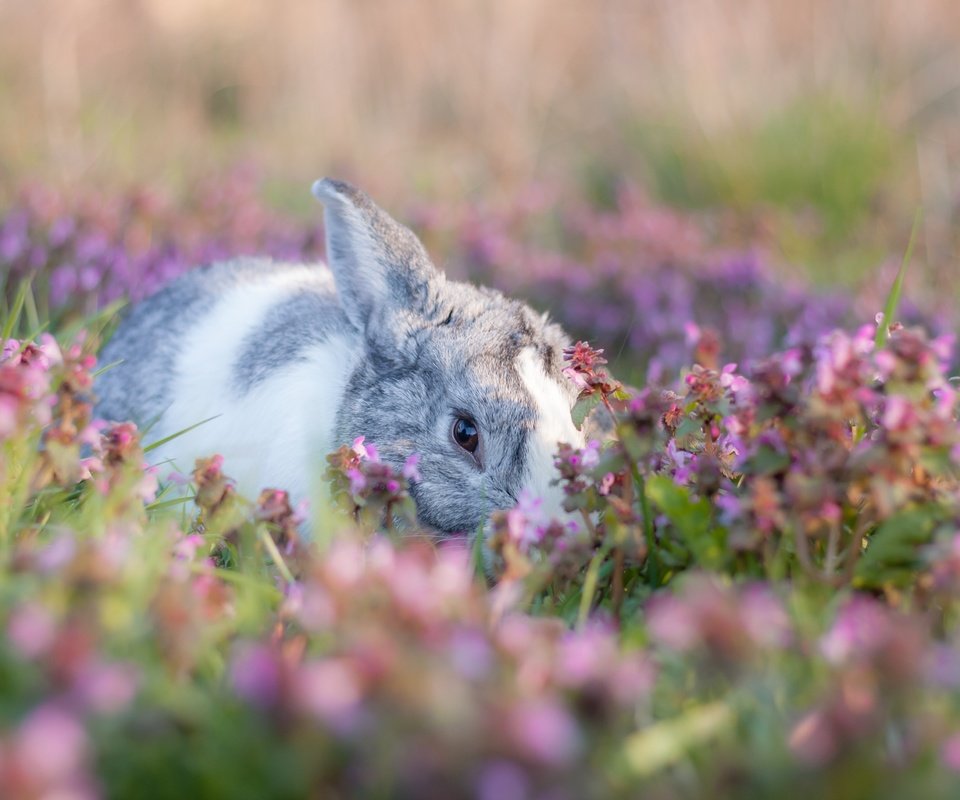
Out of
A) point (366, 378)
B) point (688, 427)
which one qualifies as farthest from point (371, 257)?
point (688, 427)

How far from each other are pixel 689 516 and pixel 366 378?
4.39ft

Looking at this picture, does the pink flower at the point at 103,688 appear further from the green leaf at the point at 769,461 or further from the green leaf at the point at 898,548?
the green leaf at the point at 898,548

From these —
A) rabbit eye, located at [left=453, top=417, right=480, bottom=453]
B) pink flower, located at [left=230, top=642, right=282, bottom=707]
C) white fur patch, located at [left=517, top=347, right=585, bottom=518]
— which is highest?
pink flower, located at [left=230, top=642, right=282, bottom=707]

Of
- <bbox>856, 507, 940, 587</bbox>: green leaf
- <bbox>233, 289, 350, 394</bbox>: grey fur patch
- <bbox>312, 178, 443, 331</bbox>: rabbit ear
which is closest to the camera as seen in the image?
<bbox>856, 507, 940, 587</bbox>: green leaf

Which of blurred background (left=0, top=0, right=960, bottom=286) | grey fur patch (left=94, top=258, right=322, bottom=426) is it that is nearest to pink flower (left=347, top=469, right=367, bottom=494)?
grey fur patch (left=94, top=258, right=322, bottom=426)

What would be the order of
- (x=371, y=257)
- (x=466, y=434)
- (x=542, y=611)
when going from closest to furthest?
1. (x=542, y=611)
2. (x=466, y=434)
3. (x=371, y=257)

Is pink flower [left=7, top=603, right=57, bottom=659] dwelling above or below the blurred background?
above

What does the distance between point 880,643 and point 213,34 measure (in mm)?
12444

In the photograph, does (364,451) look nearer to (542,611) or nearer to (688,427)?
(542,611)

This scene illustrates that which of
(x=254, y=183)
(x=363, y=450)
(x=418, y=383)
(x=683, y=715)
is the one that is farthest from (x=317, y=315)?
(x=254, y=183)

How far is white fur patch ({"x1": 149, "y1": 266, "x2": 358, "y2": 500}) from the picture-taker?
3.35 metres

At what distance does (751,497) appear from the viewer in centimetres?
218

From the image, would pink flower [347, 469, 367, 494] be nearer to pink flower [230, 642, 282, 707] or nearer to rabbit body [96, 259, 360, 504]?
rabbit body [96, 259, 360, 504]

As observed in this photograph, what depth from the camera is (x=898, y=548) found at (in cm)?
220
